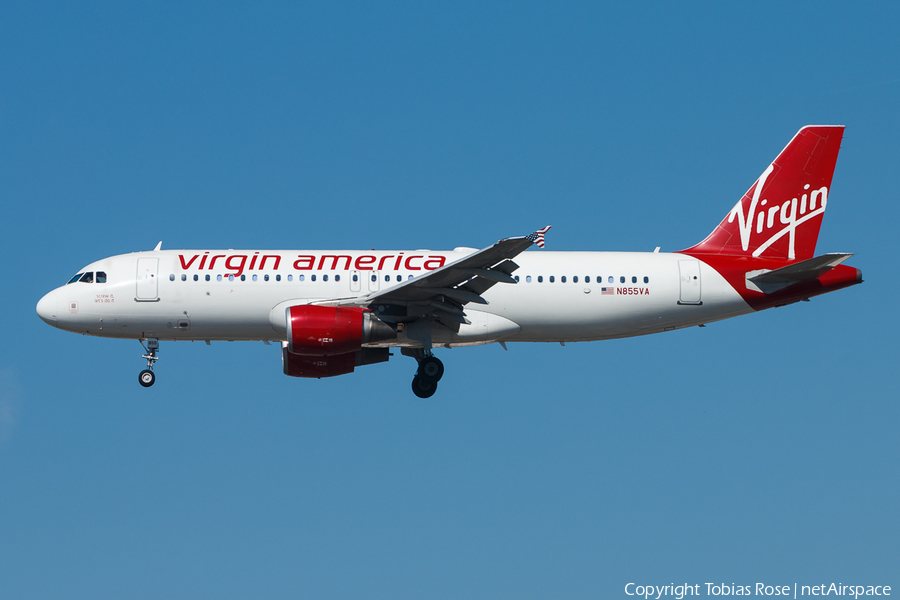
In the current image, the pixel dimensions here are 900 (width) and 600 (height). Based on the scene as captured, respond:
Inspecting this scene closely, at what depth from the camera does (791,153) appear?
35312 millimetres

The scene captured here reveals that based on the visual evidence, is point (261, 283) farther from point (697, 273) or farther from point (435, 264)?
point (697, 273)

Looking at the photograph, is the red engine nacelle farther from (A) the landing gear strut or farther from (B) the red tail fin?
(B) the red tail fin

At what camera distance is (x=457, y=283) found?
3072 centimetres

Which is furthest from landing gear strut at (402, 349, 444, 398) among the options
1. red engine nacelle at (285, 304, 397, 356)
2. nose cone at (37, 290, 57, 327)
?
nose cone at (37, 290, 57, 327)

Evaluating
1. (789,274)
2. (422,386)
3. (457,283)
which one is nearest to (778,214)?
(789,274)

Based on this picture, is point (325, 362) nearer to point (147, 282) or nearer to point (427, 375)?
point (427, 375)

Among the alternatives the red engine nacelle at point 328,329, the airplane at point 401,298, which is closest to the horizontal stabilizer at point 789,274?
the airplane at point 401,298

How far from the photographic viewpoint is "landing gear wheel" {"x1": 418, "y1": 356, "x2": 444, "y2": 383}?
1278 inches

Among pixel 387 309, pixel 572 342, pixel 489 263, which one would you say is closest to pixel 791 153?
pixel 572 342

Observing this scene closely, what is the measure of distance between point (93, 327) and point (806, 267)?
853 inches

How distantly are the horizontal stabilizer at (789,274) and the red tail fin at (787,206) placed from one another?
152 centimetres

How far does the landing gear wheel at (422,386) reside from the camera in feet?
107

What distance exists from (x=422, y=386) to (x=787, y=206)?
44.3 feet

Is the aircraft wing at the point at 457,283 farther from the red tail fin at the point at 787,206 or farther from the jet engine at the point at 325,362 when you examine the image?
the red tail fin at the point at 787,206
